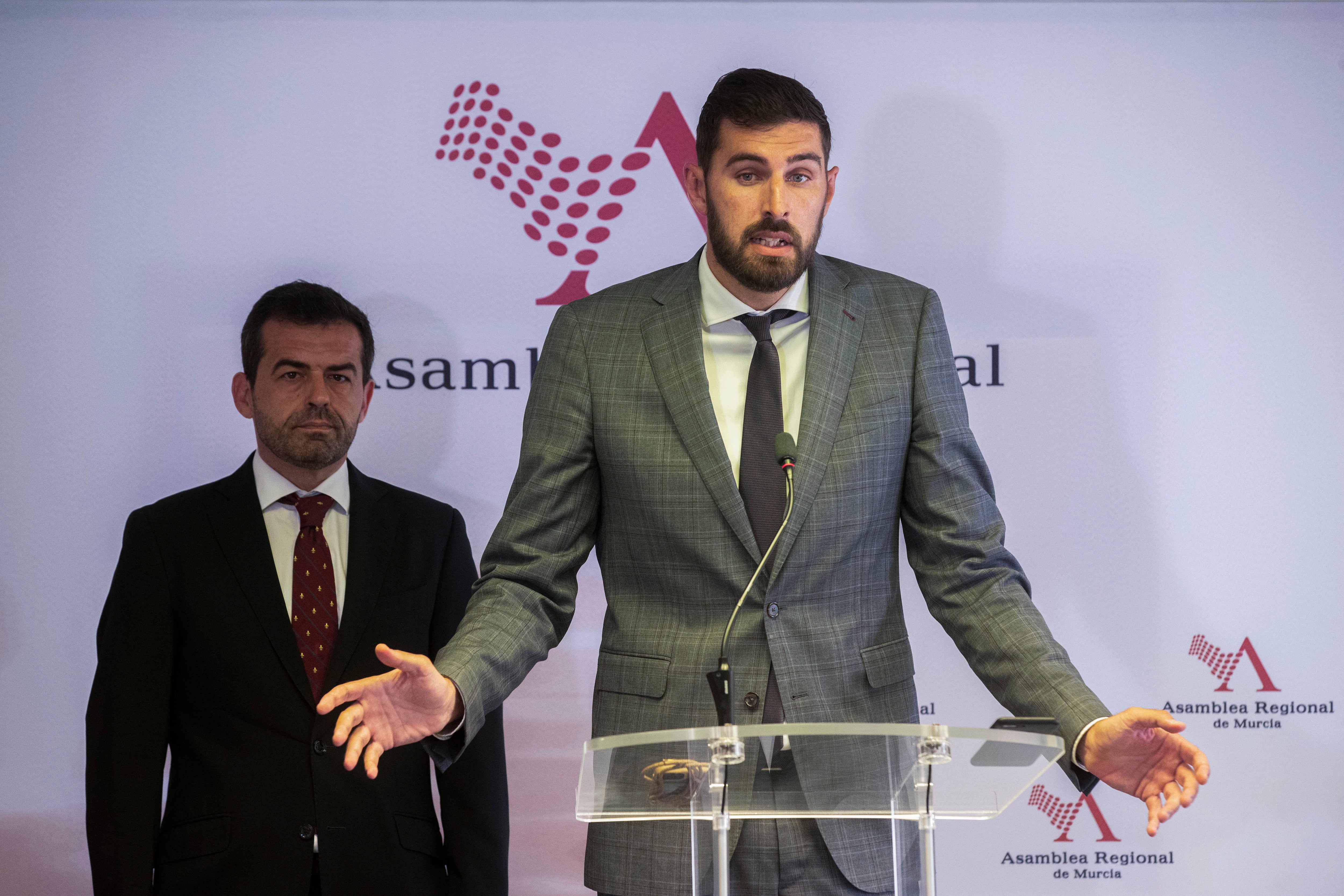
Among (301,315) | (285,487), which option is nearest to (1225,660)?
(285,487)

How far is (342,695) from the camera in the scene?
77.5 inches

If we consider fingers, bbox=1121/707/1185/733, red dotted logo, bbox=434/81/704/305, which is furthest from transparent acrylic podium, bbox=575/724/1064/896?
red dotted logo, bbox=434/81/704/305

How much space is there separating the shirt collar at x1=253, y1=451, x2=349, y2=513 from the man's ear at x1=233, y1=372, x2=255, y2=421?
0.64 ft

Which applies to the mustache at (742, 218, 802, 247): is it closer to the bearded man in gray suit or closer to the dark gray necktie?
the bearded man in gray suit

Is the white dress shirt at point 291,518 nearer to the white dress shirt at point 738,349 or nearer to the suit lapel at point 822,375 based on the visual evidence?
the white dress shirt at point 738,349

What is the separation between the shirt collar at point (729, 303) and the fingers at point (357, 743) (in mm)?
1093

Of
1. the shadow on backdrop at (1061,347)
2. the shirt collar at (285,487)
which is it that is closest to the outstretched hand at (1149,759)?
the shadow on backdrop at (1061,347)

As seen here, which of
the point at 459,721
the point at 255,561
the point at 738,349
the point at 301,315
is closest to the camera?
the point at 459,721

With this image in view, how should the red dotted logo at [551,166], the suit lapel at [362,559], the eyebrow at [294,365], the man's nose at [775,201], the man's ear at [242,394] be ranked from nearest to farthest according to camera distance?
the man's nose at [775,201] < the suit lapel at [362,559] < the eyebrow at [294,365] < the man's ear at [242,394] < the red dotted logo at [551,166]

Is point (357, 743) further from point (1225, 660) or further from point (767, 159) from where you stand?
point (1225, 660)

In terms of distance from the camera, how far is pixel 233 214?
3916mm

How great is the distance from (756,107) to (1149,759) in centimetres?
142

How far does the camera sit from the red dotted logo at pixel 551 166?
396 centimetres

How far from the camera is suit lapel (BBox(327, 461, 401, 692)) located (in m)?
3.26
